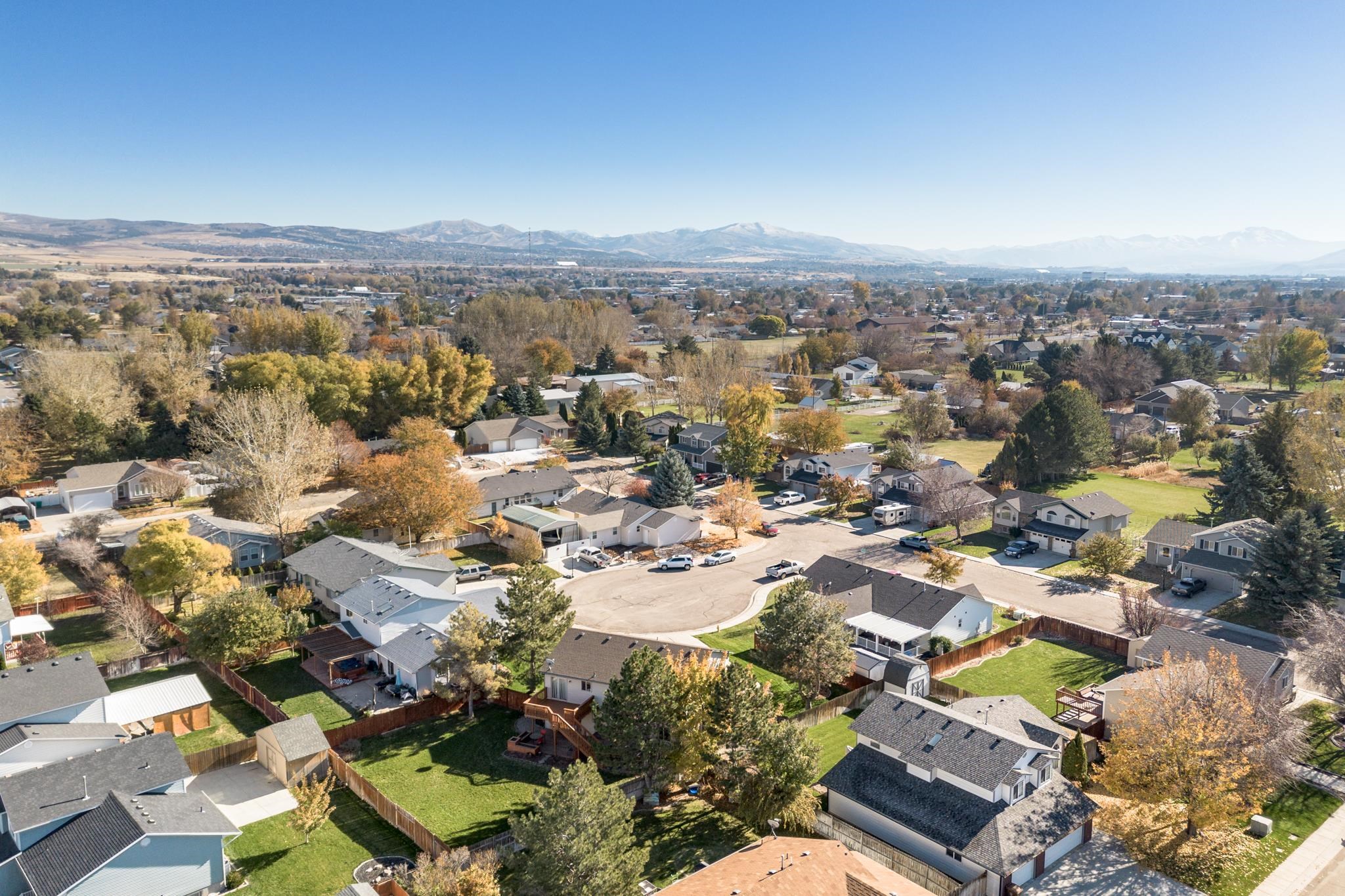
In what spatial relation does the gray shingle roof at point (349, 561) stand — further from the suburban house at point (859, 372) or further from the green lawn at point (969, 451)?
the suburban house at point (859, 372)

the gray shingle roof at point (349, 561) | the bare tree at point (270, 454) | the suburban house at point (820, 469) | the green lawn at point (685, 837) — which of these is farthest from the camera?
the suburban house at point (820, 469)

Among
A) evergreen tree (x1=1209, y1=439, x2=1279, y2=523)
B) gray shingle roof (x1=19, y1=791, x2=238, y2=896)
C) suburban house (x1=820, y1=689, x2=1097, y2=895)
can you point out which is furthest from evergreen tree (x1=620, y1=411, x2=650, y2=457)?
gray shingle roof (x1=19, y1=791, x2=238, y2=896)

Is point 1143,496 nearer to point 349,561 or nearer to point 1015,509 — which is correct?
point 1015,509

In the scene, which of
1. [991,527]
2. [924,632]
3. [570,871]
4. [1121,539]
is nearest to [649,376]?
[991,527]

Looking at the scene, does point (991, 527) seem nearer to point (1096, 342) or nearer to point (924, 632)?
point (924, 632)

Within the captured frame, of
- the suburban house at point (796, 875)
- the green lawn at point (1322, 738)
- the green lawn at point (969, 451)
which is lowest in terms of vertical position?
the green lawn at point (969, 451)

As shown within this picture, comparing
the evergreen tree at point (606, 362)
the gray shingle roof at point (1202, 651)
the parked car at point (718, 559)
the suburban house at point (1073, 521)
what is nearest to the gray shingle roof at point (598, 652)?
the parked car at point (718, 559)

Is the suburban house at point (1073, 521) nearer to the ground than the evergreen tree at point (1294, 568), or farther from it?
nearer to the ground
